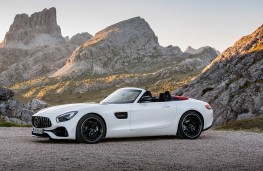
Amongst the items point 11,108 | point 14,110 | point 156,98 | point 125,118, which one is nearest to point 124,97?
point 125,118

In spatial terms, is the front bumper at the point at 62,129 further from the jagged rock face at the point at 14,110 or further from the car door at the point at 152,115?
the jagged rock face at the point at 14,110

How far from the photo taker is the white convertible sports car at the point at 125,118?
13.1 metres

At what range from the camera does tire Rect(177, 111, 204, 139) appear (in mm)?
15047

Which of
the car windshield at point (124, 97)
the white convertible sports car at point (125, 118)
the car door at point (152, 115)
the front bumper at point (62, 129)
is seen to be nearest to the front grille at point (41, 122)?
the white convertible sports car at point (125, 118)

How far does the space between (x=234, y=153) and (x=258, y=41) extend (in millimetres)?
97444

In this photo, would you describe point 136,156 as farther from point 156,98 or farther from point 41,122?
point 156,98

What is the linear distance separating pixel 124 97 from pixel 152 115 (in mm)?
1115

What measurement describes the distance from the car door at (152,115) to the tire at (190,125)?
1.48 ft

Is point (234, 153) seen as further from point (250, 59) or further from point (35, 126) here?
point (250, 59)

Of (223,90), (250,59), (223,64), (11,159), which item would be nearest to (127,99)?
(11,159)

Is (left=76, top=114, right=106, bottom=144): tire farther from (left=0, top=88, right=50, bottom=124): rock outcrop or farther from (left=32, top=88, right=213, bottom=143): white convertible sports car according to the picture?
(left=0, top=88, right=50, bottom=124): rock outcrop

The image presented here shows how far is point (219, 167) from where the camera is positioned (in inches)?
350

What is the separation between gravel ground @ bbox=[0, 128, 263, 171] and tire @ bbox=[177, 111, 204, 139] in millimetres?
814

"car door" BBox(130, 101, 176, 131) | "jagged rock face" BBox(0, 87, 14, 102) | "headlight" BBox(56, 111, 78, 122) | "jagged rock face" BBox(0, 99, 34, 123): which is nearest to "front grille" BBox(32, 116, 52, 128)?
"headlight" BBox(56, 111, 78, 122)
